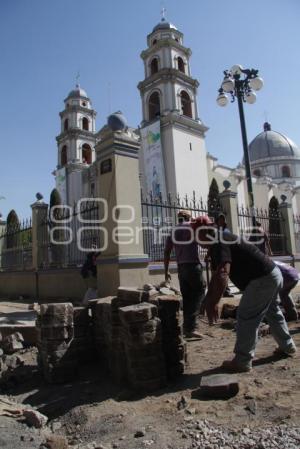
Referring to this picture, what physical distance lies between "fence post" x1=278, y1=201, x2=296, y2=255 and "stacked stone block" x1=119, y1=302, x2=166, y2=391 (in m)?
11.2

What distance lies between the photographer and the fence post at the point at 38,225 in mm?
10367

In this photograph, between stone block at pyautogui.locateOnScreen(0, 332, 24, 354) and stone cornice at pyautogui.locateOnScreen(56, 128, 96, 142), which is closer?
stone block at pyautogui.locateOnScreen(0, 332, 24, 354)

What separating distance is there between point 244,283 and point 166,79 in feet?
89.7

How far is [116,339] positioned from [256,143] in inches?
2534

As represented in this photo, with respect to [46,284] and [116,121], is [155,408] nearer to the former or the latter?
[116,121]

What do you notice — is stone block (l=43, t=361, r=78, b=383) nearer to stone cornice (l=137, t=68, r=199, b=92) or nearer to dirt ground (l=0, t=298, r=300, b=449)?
dirt ground (l=0, t=298, r=300, b=449)

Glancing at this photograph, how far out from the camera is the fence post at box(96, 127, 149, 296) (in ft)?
23.9

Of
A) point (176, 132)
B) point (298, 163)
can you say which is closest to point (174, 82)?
point (176, 132)

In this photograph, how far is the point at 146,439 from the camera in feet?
8.83

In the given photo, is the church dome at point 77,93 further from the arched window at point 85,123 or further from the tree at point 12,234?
the tree at point 12,234

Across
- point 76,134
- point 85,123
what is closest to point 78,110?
point 85,123

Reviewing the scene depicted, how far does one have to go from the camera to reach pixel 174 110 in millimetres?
28203

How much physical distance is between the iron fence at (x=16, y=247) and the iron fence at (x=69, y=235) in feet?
3.22

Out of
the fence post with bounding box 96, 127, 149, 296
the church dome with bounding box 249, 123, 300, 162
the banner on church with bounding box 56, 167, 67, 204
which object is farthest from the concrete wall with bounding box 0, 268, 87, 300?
the church dome with bounding box 249, 123, 300, 162
